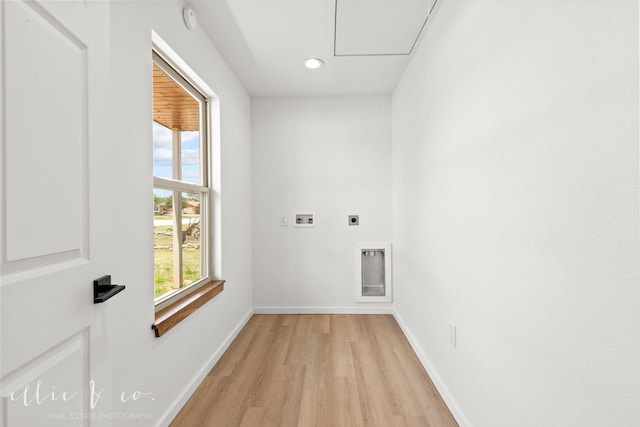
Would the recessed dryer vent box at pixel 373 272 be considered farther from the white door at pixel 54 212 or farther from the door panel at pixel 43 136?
the door panel at pixel 43 136

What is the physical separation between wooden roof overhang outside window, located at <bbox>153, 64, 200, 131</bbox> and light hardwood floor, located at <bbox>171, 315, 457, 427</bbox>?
1.70 metres

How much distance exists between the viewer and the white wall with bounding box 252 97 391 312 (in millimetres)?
3371

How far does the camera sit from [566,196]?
35.6 inches

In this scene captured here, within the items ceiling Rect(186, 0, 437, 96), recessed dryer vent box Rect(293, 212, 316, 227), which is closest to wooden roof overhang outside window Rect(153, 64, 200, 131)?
ceiling Rect(186, 0, 437, 96)

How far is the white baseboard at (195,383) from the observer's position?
161 cm

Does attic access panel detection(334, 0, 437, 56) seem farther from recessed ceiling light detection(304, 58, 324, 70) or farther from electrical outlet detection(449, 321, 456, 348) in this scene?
electrical outlet detection(449, 321, 456, 348)

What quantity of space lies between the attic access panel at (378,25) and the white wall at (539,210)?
200mm

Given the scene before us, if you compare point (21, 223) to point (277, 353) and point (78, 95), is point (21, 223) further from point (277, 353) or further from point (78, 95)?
point (277, 353)

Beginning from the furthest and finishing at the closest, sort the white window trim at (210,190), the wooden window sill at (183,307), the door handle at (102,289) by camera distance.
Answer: the white window trim at (210,190)
the wooden window sill at (183,307)
the door handle at (102,289)

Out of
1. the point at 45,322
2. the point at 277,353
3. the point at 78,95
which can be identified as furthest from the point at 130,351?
the point at 277,353

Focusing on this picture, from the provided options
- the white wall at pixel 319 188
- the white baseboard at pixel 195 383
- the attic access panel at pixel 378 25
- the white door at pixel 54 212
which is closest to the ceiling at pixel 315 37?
the attic access panel at pixel 378 25

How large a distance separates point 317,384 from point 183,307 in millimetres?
992

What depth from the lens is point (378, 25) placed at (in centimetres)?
207

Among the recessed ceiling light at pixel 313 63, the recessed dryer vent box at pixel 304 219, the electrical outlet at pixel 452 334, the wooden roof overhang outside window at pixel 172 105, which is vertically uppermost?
the recessed ceiling light at pixel 313 63
